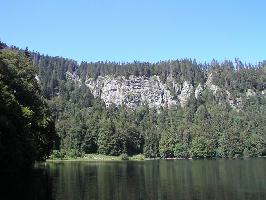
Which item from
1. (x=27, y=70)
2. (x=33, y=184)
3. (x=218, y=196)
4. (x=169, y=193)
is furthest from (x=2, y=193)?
(x=27, y=70)

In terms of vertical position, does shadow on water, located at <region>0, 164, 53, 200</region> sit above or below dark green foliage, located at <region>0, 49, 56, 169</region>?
below

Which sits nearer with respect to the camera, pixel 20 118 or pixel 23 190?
pixel 23 190

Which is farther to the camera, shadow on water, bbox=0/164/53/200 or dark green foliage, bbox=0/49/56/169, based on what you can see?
dark green foliage, bbox=0/49/56/169

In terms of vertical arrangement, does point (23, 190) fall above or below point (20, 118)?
below

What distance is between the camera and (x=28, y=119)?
287 ft

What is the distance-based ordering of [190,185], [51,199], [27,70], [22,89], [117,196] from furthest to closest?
1. [27,70]
2. [22,89]
3. [190,185]
4. [117,196]
5. [51,199]

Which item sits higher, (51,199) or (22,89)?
(22,89)

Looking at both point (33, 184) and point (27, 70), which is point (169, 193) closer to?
point (33, 184)

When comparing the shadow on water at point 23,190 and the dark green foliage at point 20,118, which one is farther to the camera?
the dark green foliage at point 20,118

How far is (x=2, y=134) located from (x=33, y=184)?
936cm

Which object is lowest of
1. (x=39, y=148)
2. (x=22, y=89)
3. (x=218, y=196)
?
(x=218, y=196)

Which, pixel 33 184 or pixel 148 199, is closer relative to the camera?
pixel 148 199

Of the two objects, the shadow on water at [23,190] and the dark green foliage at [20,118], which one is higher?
the dark green foliage at [20,118]

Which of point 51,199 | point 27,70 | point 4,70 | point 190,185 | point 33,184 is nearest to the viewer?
point 51,199
